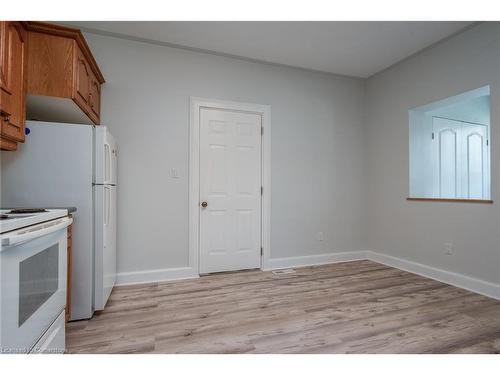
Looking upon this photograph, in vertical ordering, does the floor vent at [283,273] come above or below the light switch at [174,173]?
below

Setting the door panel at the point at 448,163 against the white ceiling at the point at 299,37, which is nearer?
the white ceiling at the point at 299,37

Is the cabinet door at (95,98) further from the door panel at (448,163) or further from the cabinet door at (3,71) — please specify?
the door panel at (448,163)

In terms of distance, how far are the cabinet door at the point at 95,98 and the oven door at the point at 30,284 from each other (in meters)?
1.31

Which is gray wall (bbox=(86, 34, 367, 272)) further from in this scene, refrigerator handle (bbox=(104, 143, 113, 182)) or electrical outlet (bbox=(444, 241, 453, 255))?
electrical outlet (bbox=(444, 241, 453, 255))

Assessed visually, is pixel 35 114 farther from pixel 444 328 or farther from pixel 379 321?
pixel 444 328

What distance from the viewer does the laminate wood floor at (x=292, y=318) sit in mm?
1661

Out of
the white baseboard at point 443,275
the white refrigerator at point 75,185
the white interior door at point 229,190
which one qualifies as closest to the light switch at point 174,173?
the white interior door at point 229,190

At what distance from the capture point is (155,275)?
9.42 feet

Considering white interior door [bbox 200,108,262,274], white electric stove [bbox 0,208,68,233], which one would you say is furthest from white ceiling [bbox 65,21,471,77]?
white electric stove [bbox 0,208,68,233]

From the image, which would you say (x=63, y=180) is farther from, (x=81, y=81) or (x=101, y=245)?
(x=81, y=81)

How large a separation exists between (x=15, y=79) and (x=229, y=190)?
2.14m

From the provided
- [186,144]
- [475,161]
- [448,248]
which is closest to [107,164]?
[186,144]

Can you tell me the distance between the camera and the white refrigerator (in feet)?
6.00
